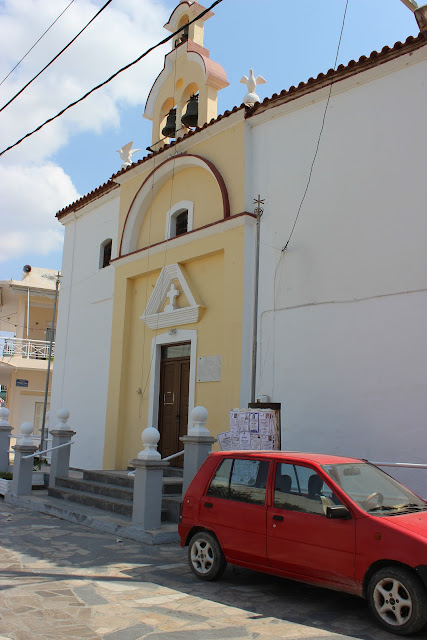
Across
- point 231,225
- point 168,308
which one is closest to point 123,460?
point 168,308

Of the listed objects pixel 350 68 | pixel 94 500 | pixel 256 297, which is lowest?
pixel 94 500

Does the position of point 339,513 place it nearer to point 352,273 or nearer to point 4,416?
point 352,273

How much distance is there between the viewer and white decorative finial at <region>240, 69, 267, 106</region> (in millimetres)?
11586

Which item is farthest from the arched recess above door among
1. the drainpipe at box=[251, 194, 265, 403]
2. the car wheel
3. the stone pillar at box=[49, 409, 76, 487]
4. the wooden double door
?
the car wheel

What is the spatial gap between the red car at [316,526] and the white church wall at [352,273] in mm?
2711

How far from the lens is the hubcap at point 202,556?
624 centimetres

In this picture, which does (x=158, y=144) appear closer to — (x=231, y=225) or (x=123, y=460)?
(x=231, y=225)

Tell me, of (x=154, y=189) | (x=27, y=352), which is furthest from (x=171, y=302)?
(x=27, y=352)

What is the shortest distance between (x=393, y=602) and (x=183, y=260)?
858 cm

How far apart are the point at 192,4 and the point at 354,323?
8.11 meters

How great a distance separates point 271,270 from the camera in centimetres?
1047

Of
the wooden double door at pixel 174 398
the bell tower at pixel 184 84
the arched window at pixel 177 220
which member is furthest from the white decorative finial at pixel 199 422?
the bell tower at pixel 184 84

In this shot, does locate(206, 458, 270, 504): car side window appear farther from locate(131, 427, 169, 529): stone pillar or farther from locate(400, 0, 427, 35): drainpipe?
locate(400, 0, 427, 35): drainpipe

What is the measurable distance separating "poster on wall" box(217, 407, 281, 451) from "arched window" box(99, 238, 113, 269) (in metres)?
7.86
